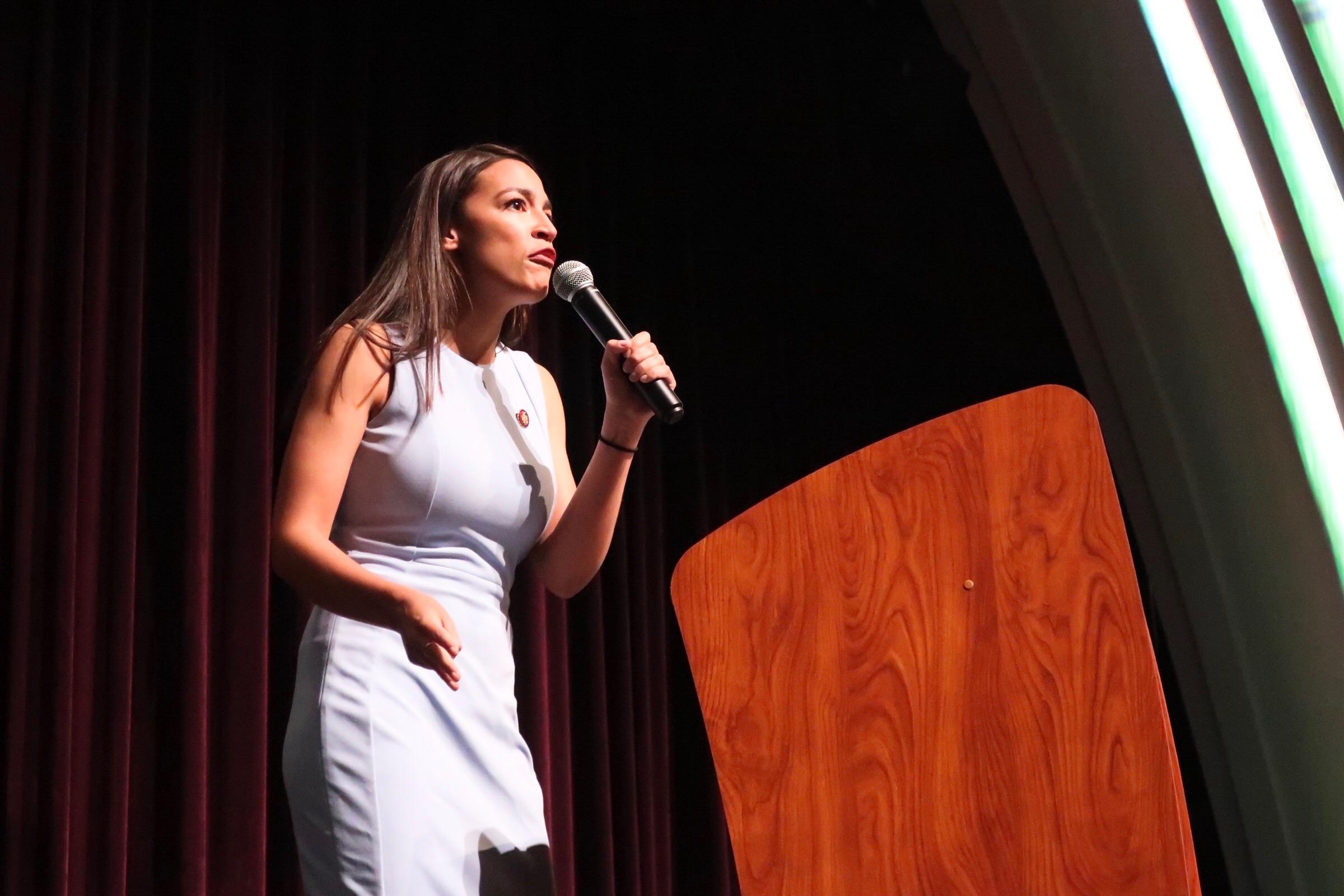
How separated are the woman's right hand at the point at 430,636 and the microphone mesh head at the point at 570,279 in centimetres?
51

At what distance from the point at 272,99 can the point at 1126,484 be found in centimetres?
241

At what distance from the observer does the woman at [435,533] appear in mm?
1123

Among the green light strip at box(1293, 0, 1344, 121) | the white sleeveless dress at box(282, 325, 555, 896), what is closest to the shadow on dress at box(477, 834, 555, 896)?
the white sleeveless dress at box(282, 325, 555, 896)

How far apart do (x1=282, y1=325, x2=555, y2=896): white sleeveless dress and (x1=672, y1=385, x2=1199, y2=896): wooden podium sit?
30cm

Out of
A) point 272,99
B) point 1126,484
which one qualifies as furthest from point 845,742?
point 272,99

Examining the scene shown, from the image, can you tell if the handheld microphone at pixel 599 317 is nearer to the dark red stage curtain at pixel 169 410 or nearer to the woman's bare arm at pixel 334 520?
the woman's bare arm at pixel 334 520

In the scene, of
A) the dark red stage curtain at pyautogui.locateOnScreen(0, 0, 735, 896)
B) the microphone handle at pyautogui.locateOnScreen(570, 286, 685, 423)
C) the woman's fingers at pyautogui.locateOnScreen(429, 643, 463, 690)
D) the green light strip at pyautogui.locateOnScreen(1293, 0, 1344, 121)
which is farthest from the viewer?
the dark red stage curtain at pyautogui.locateOnScreen(0, 0, 735, 896)

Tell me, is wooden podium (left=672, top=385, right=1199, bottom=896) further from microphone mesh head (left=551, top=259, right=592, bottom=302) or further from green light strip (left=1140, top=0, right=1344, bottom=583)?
microphone mesh head (left=551, top=259, right=592, bottom=302)

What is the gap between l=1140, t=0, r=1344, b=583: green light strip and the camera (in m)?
0.57

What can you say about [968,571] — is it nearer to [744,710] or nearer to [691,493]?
[744,710]

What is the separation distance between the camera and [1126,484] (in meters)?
0.71

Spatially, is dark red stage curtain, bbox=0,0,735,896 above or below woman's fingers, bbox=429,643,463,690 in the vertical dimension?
above

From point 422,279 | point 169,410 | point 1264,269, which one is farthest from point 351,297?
point 1264,269

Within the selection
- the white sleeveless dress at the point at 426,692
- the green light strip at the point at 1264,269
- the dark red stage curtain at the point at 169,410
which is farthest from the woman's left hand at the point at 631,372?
the dark red stage curtain at the point at 169,410
